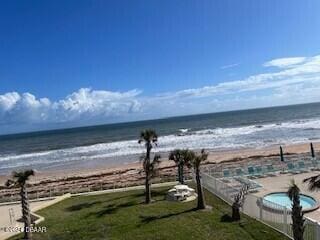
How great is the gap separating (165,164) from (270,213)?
25897 millimetres

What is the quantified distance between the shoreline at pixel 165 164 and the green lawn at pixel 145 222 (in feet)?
57.4

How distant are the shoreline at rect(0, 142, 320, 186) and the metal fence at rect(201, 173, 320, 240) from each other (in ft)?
61.4

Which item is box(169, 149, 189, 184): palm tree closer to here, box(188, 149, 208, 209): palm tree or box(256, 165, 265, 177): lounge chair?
box(188, 149, 208, 209): palm tree

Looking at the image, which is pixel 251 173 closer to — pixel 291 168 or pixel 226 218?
pixel 291 168

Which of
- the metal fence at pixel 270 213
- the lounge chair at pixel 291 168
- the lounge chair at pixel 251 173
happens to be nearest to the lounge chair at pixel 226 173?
the lounge chair at pixel 251 173

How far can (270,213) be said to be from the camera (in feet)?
→ 46.8

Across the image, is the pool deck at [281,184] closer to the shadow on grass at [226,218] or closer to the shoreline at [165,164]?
the shadow on grass at [226,218]

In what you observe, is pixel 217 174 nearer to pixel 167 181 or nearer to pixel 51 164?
pixel 167 181

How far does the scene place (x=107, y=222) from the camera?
53.4ft

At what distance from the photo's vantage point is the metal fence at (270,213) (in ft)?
37.6

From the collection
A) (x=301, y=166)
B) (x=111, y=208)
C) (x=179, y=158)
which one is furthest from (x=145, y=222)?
(x=301, y=166)

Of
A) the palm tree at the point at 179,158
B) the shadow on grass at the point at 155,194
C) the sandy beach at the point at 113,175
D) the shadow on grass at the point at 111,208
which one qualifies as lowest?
the sandy beach at the point at 113,175

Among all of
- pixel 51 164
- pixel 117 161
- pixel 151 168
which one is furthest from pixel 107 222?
pixel 51 164

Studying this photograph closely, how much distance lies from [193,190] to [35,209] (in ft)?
26.4
